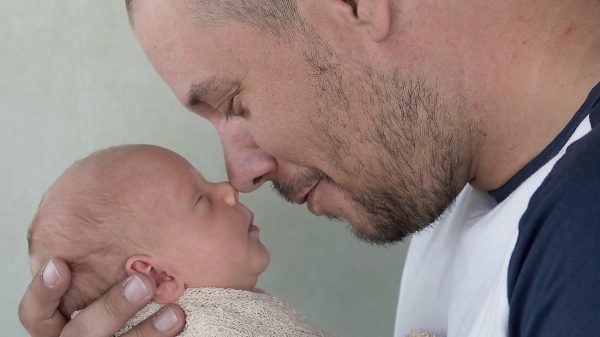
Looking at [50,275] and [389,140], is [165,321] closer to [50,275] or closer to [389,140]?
[50,275]

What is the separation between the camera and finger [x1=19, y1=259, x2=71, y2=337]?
127 cm

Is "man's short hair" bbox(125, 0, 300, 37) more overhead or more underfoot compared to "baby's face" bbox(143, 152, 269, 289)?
more overhead

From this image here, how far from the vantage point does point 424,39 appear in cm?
110

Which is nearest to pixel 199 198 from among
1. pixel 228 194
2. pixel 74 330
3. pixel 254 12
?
pixel 228 194

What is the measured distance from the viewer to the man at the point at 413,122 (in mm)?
1003

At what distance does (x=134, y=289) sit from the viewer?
4.14 feet

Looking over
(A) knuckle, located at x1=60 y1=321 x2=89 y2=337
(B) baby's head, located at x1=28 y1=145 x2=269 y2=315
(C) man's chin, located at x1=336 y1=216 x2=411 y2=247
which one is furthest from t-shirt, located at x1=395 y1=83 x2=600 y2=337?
(A) knuckle, located at x1=60 y1=321 x2=89 y2=337

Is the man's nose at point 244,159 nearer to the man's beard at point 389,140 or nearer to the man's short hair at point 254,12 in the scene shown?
the man's beard at point 389,140

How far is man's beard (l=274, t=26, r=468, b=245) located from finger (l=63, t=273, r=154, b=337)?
34 centimetres

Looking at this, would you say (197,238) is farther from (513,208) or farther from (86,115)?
(86,115)

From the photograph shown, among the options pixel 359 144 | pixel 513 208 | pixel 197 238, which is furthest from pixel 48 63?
pixel 513 208

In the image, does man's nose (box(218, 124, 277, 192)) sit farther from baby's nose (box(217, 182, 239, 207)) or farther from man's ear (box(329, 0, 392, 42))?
man's ear (box(329, 0, 392, 42))

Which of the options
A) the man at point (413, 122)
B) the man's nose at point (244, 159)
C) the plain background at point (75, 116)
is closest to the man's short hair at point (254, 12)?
the man at point (413, 122)

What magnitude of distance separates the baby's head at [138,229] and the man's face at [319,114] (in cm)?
12
